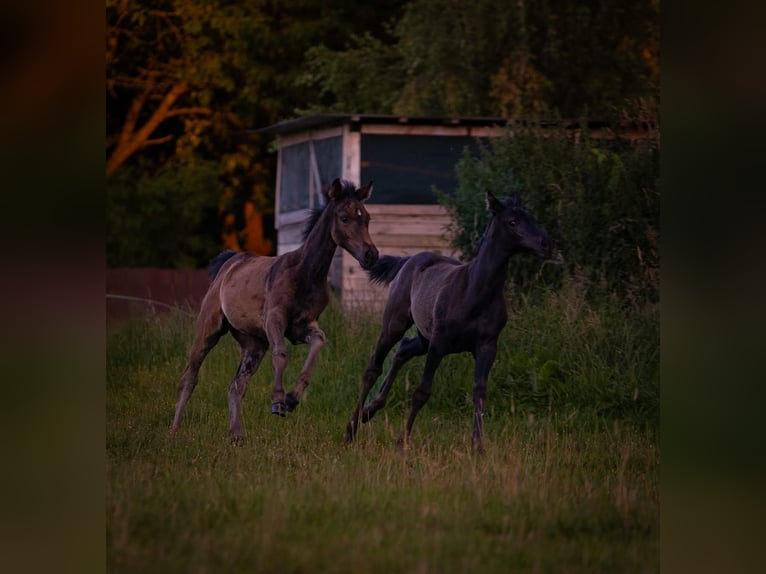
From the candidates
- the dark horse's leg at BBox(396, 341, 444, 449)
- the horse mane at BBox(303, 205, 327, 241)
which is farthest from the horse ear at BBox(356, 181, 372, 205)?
the dark horse's leg at BBox(396, 341, 444, 449)

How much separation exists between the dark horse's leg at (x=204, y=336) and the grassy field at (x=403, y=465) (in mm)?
395

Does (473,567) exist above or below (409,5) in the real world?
below

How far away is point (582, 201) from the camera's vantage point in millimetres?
15305

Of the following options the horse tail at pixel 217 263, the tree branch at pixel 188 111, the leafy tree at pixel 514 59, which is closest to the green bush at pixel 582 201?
the horse tail at pixel 217 263

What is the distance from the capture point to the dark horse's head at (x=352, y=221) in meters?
9.84

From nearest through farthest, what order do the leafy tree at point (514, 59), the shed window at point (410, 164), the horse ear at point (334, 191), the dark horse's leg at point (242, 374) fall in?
the horse ear at point (334, 191) < the dark horse's leg at point (242, 374) < the shed window at point (410, 164) < the leafy tree at point (514, 59)

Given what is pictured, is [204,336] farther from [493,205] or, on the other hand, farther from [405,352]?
[493,205]

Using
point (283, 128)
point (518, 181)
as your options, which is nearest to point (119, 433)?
point (518, 181)

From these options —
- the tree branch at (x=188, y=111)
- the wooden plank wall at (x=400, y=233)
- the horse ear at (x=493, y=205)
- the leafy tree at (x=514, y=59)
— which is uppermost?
the leafy tree at (x=514, y=59)

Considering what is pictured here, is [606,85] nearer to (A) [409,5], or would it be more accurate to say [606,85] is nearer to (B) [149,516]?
(A) [409,5]

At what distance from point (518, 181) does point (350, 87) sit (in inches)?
573

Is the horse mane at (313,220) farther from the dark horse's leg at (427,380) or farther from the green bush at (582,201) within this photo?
the green bush at (582,201)
